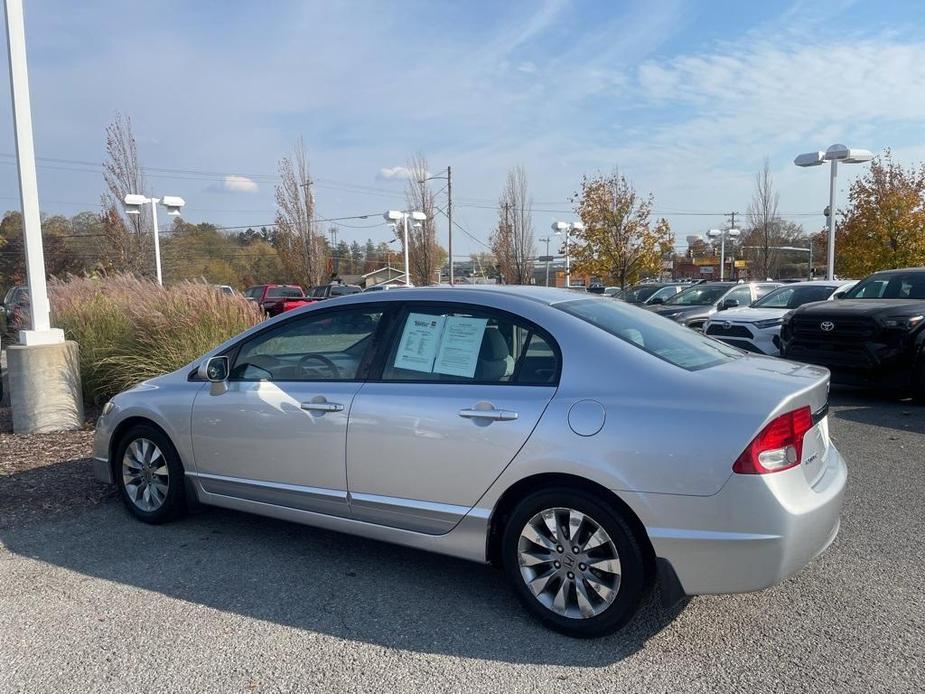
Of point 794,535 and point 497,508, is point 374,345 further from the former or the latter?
point 794,535

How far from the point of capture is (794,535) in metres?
2.94

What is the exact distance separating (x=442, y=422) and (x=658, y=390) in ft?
3.41

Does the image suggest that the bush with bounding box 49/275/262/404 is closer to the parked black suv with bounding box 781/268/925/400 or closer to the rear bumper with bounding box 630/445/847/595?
the rear bumper with bounding box 630/445/847/595

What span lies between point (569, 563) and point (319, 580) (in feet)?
4.83

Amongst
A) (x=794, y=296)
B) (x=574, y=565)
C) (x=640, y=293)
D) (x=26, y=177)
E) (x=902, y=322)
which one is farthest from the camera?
(x=640, y=293)

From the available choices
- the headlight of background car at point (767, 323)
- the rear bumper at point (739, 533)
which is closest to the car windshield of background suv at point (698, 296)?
the headlight of background car at point (767, 323)

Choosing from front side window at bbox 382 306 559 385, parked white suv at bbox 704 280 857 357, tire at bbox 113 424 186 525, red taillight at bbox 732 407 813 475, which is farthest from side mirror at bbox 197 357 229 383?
parked white suv at bbox 704 280 857 357

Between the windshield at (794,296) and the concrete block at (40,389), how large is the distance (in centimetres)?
1047

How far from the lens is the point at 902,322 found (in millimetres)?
8367

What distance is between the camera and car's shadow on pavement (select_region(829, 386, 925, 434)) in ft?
24.9

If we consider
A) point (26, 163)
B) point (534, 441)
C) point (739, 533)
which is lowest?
point (739, 533)

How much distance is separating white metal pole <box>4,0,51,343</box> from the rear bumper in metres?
7.02

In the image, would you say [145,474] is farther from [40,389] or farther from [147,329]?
[147,329]

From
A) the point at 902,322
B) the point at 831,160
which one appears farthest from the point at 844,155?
the point at 902,322
